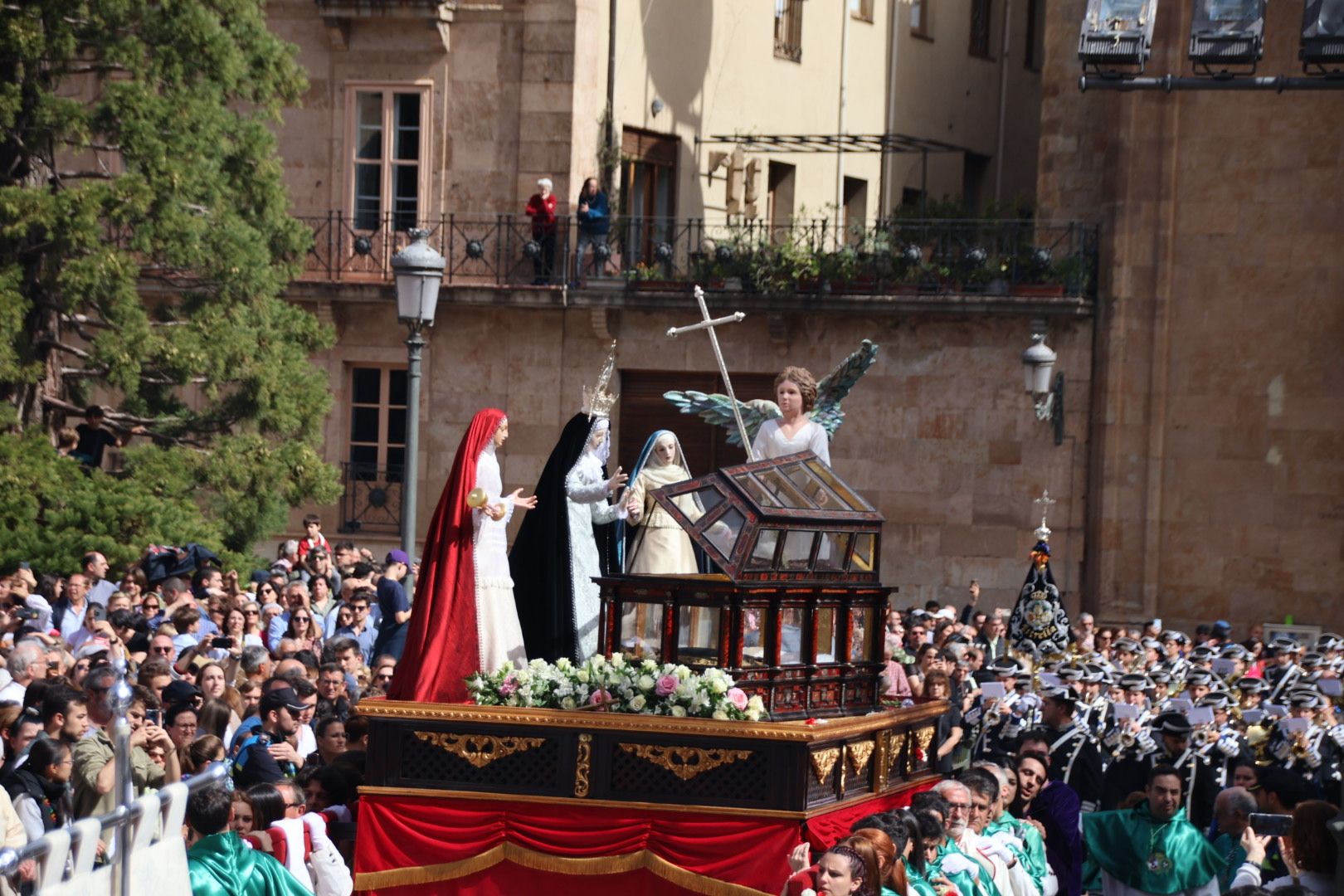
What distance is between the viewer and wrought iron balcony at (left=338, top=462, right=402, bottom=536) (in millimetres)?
28125

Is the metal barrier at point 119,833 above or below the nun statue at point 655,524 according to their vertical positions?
below

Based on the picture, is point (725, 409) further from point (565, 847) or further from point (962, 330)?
point (962, 330)

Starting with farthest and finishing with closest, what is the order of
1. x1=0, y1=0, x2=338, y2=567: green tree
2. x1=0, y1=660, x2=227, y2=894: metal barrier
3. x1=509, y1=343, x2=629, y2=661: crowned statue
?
x1=0, y1=0, x2=338, y2=567: green tree, x1=509, y1=343, x2=629, y2=661: crowned statue, x1=0, y1=660, x2=227, y2=894: metal barrier

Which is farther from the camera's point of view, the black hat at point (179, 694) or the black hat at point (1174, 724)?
the black hat at point (1174, 724)

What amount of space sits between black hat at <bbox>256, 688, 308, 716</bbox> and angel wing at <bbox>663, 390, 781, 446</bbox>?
3.13 m

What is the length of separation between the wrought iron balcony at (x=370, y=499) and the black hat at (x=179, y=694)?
14932 mm

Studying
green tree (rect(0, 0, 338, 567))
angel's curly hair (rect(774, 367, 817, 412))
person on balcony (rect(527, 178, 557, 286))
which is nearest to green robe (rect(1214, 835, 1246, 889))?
angel's curly hair (rect(774, 367, 817, 412))

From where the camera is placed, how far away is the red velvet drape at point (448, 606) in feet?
40.2

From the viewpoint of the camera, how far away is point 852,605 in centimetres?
1251

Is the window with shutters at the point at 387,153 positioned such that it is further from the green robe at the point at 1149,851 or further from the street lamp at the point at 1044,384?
the green robe at the point at 1149,851

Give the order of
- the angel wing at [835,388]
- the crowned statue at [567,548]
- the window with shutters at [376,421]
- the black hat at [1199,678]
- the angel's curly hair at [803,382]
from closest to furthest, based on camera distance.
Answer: the crowned statue at [567,548]
the angel's curly hair at [803,382]
the angel wing at [835,388]
the black hat at [1199,678]
the window with shutters at [376,421]

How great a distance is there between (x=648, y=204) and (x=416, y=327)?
42.8 feet

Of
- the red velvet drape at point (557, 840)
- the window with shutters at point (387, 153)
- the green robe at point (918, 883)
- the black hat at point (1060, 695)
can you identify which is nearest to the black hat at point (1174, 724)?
the black hat at point (1060, 695)

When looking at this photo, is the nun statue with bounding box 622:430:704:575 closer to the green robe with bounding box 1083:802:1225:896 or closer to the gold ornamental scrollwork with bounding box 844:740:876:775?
the gold ornamental scrollwork with bounding box 844:740:876:775
